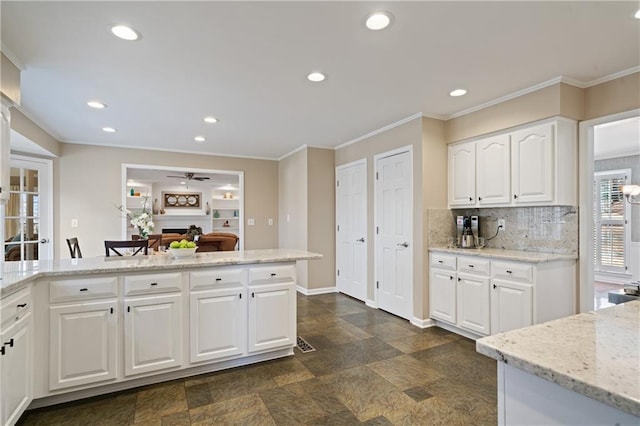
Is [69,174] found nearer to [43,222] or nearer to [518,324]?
[43,222]

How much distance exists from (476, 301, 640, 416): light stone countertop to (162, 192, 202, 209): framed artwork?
448 inches

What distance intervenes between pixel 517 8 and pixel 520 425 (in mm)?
2132

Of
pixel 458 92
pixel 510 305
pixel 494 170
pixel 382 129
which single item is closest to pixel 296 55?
pixel 458 92

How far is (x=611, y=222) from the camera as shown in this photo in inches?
250

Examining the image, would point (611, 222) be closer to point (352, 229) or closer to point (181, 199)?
point (352, 229)

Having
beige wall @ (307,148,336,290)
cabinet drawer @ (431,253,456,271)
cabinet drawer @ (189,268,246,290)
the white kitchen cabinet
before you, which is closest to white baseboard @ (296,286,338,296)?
beige wall @ (307,148,336,290)

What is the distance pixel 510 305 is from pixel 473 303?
39 cm

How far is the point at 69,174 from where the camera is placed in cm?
512

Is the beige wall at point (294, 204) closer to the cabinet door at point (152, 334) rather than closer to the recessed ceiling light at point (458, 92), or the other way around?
the recessed ceiling light at point (458, 92)

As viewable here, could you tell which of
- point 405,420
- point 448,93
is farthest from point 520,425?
point 448,93

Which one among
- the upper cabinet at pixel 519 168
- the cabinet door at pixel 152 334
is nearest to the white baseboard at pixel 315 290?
the upper cabinet at pixel 519 168

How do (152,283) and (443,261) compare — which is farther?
(443,261)

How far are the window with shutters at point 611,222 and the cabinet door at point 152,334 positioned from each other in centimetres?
733

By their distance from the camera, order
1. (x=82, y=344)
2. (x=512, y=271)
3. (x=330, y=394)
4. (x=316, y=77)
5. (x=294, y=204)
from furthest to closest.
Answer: (x=294, y=204) < (x=512, y=271) < (x=316, y=77) < (x=330, y=394) < (x=82, y=344)
